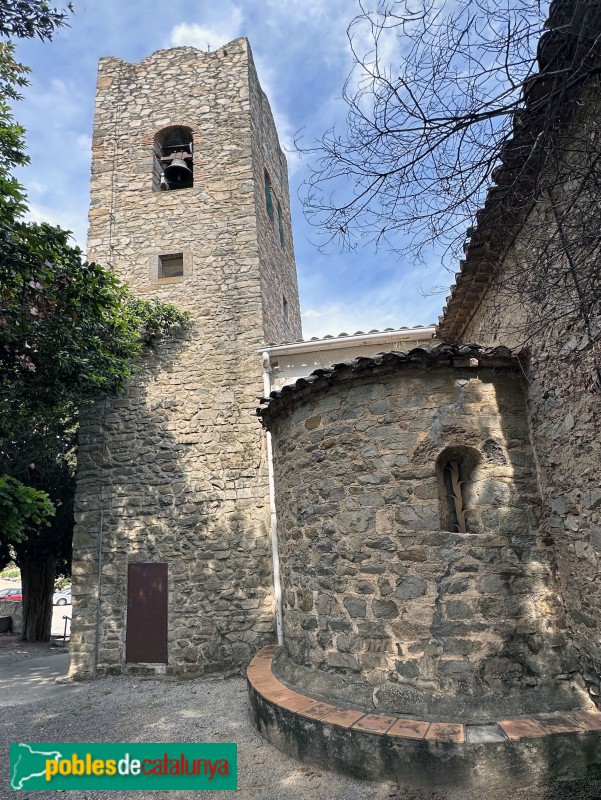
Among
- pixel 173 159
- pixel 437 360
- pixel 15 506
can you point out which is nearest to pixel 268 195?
pixel 173 159

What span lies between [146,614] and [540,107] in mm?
7956

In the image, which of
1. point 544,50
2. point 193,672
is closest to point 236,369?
point 193,672

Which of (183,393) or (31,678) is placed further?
(183,393)

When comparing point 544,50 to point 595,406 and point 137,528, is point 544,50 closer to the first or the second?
point 595,406

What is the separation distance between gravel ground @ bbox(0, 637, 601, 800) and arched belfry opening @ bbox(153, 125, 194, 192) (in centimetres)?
914

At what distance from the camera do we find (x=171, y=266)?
977 centimetres

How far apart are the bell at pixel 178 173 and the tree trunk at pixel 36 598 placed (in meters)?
10.2

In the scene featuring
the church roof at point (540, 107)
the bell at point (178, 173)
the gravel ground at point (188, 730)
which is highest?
the bell at point (178, 173)

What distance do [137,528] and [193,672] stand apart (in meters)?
2.35

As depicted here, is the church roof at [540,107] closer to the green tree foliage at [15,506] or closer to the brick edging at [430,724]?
the brick edging at [430,724]

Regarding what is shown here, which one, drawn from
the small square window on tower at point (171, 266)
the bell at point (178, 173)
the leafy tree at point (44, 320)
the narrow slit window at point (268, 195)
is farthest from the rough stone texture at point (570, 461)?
the bell at point (178, 173)

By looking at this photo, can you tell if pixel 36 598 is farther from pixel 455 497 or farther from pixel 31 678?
pixel 455 497

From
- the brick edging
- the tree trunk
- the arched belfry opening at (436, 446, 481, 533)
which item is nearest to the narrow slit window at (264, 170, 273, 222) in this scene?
the arched belfry opening at (436, 446, 481, 533)

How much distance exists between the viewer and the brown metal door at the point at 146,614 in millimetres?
7578
